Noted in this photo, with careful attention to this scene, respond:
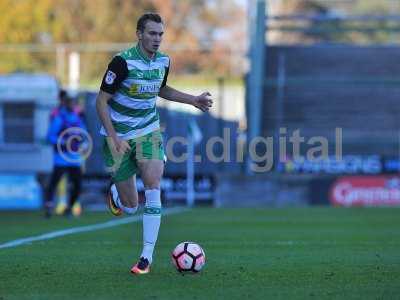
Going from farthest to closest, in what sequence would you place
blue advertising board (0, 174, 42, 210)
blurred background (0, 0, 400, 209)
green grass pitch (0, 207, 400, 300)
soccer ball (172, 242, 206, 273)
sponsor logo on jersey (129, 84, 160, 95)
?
blurred background (0, 0, 400, 209)
blue advertising board (0, 174, 42, 210)
sponsor logo on jersey (129, 84, 160, 95)
soccer ball (172, 242, 206, 273)
green grass pitch (0, 207, 400, 300)

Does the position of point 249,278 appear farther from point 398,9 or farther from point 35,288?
point 398,9

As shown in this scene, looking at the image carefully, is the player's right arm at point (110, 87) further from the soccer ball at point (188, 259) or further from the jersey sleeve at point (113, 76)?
the soccer ball at point (188, 259)

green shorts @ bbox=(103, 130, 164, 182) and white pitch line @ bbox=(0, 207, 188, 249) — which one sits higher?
green shorts @ bbox=(103, 130, 164, 182)

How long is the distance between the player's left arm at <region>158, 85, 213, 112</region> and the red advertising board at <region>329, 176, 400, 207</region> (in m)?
14.8

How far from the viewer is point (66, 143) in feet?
58.9

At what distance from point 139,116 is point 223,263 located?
151 cm

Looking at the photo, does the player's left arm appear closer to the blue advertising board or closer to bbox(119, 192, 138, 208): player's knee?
bbox(119, 192, 138, 208): player's knee

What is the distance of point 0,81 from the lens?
24.7 meters

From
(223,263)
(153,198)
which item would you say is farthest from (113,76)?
(223,263)

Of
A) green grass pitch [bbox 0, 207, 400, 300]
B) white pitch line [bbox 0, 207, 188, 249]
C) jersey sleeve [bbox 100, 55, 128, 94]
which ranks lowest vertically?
white pitch line [bbox 0, 207, 188, 249]

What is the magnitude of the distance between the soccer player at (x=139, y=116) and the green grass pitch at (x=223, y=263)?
2.18ft

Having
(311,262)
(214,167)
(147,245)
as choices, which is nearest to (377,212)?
(214,167)

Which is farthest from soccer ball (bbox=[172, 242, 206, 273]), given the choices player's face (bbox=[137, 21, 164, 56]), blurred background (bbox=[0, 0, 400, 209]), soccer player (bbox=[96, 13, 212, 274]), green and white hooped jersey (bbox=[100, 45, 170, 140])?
blurred background (bbox=[0, 0, 400, 209])

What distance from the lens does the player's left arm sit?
8.83 m
